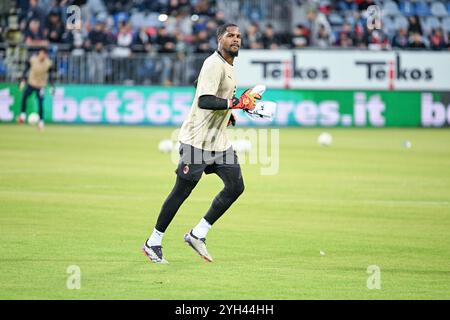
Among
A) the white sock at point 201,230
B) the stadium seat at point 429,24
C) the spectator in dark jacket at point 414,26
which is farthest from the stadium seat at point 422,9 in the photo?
the white sock at point 201,230

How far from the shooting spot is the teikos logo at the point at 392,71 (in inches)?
1564

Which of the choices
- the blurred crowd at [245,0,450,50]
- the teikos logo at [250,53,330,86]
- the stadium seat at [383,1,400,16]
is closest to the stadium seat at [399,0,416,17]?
the blurred crowd at [245,0,450,50]

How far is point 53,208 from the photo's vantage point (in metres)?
16.2

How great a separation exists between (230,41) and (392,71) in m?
29.1

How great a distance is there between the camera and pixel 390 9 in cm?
4253

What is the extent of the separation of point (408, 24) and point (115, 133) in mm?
13941

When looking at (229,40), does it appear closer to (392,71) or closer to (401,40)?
(392,71)

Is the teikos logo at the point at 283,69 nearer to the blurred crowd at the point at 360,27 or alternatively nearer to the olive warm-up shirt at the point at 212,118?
the blurred crowd at the point at 360,27

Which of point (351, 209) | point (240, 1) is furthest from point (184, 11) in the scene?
point (351, 209)

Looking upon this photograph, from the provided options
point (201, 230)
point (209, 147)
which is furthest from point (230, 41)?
point (201, 230)

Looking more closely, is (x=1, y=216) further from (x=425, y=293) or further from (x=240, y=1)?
(x=240, y=1)

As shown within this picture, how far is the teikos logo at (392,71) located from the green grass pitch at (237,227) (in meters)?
11.8

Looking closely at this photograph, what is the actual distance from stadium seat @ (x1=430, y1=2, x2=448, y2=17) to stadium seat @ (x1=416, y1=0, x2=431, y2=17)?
0.67ft

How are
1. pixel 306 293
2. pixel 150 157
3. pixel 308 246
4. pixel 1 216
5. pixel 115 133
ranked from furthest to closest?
pixel 115 133
pixel 150 157
pixel 1 216
pixel 308 246
pixel 306 293
